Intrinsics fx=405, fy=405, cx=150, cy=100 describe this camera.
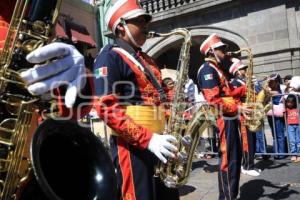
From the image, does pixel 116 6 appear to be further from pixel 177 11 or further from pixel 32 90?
pixel 177 11

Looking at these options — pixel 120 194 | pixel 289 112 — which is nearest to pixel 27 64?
pixel 120 194

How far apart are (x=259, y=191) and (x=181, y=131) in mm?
2670

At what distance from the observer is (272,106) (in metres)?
7.65

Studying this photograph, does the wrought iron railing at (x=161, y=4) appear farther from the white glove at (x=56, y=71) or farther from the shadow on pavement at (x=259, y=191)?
the white glove at (x=56, y=71)

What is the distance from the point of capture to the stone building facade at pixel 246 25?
10.7m

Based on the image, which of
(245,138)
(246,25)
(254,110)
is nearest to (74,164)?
(254,110)

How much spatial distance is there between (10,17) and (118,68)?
92 cm

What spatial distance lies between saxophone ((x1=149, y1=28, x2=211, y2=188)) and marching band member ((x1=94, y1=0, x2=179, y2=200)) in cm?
10

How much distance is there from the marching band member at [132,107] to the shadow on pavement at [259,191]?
257cm

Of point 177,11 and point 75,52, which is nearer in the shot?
point 75,52

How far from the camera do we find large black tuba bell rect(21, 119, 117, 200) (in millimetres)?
1669

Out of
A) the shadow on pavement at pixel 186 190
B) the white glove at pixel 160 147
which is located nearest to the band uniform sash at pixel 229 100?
the shadow on pavement at pixel 186 190

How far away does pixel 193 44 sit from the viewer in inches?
558

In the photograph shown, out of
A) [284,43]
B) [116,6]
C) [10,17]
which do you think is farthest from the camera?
[284,43]
